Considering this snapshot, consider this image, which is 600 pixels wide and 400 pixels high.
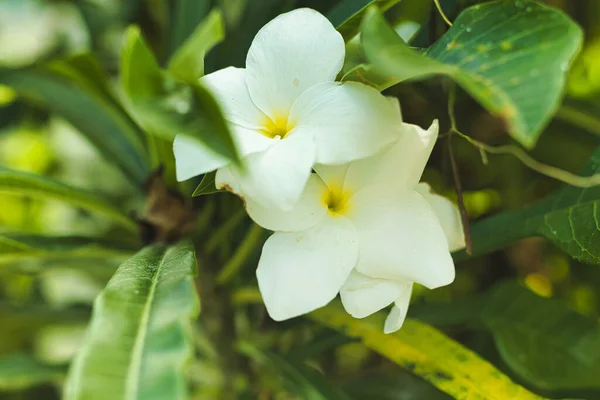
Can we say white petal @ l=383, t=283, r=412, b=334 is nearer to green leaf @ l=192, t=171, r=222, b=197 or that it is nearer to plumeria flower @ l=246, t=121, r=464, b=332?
plumeria flower @ l=246, t=121, r=464, b=332

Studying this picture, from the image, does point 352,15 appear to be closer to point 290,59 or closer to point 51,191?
point 290,59

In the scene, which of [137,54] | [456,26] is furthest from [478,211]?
[137,54]

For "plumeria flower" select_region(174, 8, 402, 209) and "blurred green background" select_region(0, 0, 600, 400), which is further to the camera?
"blurred green background" select_region(0, 0, 600, 400)

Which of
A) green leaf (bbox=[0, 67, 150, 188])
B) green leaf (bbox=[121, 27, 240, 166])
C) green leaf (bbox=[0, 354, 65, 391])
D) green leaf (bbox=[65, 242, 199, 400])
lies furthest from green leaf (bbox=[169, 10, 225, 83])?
green leaf (bbox=[0, 354, 65, 391])

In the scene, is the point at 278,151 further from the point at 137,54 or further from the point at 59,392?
the point at 59,392

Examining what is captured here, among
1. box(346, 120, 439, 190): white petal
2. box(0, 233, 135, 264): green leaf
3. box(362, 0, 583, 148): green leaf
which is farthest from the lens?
box(0, 233, 135, 264): green leaf
